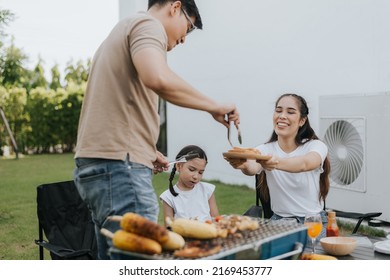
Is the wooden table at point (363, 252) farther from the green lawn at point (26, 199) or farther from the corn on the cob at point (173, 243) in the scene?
A: the green lawn at point (26, 199)

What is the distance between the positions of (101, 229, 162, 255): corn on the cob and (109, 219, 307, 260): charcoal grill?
15 millimetres

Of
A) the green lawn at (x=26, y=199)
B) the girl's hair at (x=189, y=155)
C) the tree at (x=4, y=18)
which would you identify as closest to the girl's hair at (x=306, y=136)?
the girl's hair at (x=189, y=155)

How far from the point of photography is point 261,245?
1734 millimetres

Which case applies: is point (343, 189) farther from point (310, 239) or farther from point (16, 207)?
point (16, 207)

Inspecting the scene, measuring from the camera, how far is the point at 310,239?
104 inches

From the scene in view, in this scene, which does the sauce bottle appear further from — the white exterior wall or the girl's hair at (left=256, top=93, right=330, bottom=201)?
the white exterior wall

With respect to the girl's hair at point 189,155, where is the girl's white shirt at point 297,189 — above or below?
below

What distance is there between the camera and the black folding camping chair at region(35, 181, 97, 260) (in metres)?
3.14

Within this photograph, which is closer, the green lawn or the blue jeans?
the blue jeans

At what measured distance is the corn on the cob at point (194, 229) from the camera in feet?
5.88

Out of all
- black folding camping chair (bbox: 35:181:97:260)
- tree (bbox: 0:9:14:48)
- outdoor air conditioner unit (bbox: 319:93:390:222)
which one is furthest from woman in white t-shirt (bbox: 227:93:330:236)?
tree (bbox: 0:9:14:48)

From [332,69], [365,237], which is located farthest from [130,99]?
[332,69]

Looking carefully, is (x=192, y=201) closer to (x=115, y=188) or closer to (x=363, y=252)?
(x=363, y=252)

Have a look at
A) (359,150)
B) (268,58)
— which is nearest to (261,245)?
(359,150)
